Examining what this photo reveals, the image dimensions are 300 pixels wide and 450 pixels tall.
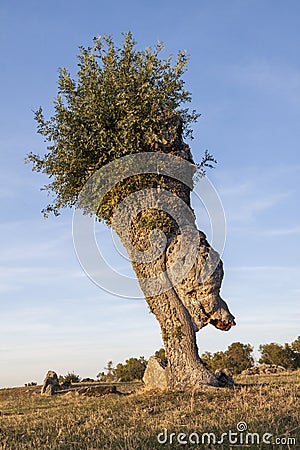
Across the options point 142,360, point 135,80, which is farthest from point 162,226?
point 142,360

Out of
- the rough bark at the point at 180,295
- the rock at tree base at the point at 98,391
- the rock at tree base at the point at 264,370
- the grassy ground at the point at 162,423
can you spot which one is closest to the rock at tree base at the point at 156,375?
the rough bark at the point at 180,295

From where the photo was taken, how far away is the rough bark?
18656 mm

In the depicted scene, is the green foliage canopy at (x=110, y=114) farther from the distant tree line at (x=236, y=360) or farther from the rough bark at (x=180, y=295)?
the distant tree line at (x=236, y=360)

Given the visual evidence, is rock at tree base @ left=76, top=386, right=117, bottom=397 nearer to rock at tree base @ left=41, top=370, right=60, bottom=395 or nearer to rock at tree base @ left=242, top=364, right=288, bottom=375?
rock at tree base @ left=41, top=370, right=60, bottom=395

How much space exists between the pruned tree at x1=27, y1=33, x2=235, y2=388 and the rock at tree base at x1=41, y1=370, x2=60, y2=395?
378 inches

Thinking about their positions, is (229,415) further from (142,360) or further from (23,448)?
(142,360)

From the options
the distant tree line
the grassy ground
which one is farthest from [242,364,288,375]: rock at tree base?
the grassy ground

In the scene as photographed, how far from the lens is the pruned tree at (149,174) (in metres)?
18.8

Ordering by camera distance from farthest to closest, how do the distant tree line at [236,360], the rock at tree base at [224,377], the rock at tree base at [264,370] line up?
the distant tree line at [236,360] → the rock at tree base at [264,370] → the rock at tree base at [224,377]

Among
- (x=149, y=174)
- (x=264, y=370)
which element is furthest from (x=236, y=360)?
(x=149, y=174)

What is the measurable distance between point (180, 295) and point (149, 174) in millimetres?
4339

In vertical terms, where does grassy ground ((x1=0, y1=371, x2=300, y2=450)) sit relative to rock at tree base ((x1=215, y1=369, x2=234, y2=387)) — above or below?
below

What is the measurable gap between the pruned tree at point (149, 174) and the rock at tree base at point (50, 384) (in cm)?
961

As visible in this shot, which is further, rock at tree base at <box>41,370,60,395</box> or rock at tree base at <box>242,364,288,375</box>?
rock at tree base at <box>242,364,288,375</box>
